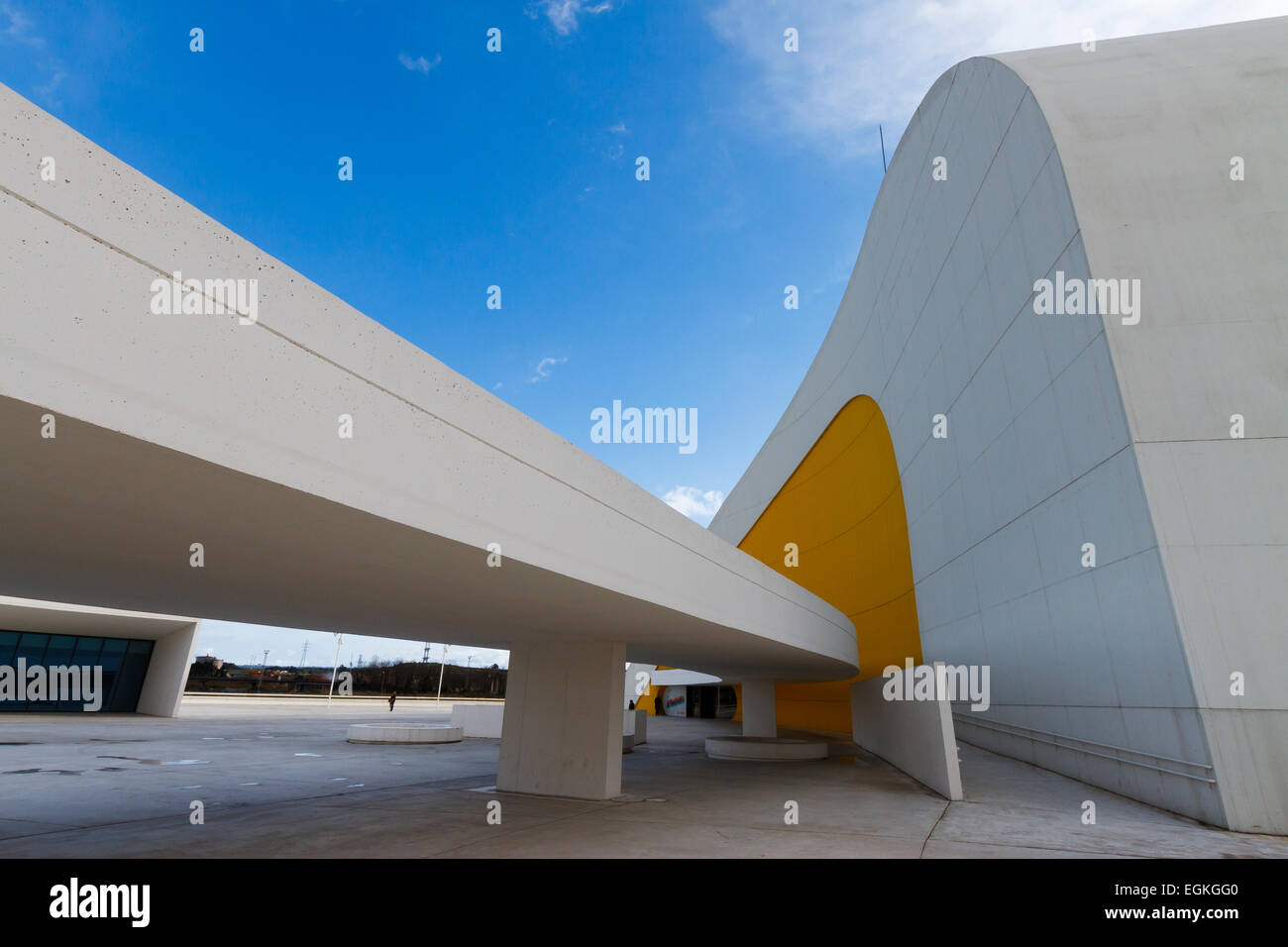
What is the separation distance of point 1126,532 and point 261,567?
11440mm

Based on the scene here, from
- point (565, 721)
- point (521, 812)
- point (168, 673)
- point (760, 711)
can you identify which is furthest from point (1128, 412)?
point (168, 673)

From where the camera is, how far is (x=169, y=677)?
28.6 meters

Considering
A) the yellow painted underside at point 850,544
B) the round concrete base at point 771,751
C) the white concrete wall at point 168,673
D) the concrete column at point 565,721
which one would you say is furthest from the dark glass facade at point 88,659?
the yellow painted underside at point 850,544

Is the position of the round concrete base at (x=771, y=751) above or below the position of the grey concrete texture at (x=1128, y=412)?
below

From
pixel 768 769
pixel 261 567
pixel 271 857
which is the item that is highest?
pixel 261 567

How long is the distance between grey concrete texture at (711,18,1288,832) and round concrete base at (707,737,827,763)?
4.16 m

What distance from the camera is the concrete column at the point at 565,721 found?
10.9 m

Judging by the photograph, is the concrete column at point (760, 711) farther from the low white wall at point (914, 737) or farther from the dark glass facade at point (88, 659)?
the dark glass facade at point (88, 659)

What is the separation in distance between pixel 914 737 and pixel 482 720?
1690 centimetres

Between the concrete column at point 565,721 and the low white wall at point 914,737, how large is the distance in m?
5.17

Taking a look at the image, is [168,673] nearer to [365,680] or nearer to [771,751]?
[771,751]

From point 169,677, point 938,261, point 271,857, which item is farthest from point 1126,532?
point 169,677

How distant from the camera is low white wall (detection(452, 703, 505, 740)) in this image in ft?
83.0
